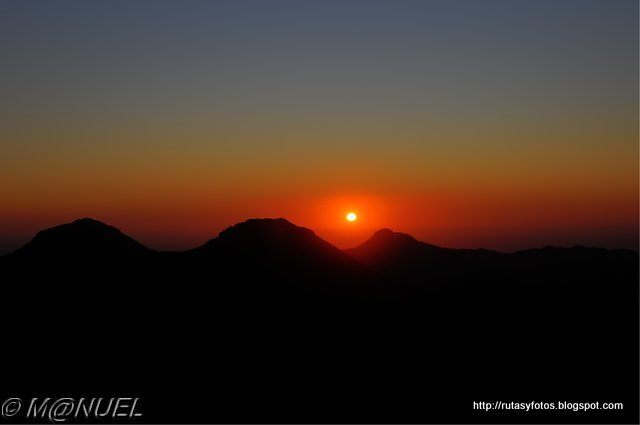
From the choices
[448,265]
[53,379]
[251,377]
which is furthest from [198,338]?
[448,265]

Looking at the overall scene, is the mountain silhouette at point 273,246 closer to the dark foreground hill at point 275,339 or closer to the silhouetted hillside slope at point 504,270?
the dark foreground hill at point 275,339

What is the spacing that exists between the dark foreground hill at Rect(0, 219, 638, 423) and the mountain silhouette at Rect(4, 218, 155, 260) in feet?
0.77

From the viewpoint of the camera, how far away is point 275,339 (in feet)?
228

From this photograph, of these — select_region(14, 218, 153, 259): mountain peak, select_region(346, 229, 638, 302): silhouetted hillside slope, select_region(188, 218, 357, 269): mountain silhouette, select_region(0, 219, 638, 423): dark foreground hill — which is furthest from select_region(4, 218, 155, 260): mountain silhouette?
select_region(346, 229, 638, 302): silhouetted hillside slope

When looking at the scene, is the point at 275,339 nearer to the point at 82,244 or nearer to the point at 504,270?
the point at 82,244

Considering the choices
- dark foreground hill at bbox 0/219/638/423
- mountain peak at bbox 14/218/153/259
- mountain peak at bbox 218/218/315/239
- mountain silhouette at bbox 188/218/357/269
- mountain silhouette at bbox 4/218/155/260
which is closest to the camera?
dark foreground hill at bbox 0/219/638/423

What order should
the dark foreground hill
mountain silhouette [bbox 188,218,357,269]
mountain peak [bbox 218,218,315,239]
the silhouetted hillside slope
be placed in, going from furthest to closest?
the silhouetted hillside slope → mountain peak [bbox 218,218,315,239] → mountain silhouette [bbox 188,218,357,269] → the dark foreground hill

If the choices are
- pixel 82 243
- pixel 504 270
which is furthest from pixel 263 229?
pixel 504 270

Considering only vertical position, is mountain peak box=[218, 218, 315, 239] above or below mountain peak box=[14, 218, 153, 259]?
above

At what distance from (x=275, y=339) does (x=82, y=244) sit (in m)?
30.0

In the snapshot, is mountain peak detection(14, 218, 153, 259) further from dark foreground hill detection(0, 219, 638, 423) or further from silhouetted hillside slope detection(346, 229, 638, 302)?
silhouetted hillside slope detection(346, 229, 638, 302)

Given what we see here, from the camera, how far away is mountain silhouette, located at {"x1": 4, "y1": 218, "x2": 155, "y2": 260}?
3070 inches

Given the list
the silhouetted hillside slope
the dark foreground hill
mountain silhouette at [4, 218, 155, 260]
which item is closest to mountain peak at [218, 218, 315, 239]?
the dark foreground hill

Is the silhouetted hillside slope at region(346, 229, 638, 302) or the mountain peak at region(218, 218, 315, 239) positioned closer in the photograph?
the mountain peak at region(218, 218, 315, 239)
